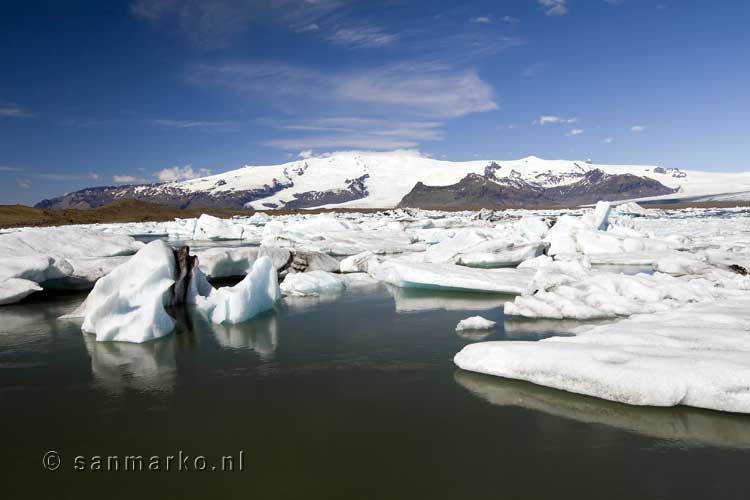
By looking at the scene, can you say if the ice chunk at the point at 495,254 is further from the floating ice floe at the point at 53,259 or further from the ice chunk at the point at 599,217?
the ice chunk at the point at 599,217

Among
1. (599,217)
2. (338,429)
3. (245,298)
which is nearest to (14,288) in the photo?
(245,298)

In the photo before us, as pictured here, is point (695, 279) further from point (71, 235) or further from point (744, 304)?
point (71, 235)

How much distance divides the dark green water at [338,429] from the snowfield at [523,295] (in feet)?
0.96

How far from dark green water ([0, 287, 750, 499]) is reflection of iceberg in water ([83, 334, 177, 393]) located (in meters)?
0.03

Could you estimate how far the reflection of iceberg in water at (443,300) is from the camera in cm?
890

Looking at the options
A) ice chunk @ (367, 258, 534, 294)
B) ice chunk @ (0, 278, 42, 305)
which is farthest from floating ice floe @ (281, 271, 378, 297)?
ice chunk @ (0, 278, 42, 305)

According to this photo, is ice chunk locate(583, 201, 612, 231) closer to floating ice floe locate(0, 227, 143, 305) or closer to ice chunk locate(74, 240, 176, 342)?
Answer: floating ice floe locate(0, 227, 143, 305)

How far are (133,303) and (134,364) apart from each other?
5.21ft

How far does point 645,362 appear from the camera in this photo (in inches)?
177

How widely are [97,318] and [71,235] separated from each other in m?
9.32

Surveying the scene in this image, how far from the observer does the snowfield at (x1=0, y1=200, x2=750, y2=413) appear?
4.49m

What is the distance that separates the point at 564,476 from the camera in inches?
129

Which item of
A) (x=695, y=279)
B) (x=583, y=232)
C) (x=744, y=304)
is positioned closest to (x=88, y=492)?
(x=744, y=304)

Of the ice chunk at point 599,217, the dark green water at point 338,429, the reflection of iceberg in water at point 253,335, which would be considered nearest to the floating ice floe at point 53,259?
the dark green water at point 338,429
